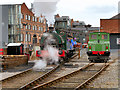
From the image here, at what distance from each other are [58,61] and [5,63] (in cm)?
483

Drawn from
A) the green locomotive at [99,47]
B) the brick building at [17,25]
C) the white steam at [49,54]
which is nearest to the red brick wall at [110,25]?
the brick building at [17,25]

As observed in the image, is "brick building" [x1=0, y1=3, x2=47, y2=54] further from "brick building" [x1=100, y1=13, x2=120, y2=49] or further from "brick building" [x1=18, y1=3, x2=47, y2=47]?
"brick building" [x1=100, y1=13, x2=120, y2=49]

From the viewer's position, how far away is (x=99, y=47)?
733 inches

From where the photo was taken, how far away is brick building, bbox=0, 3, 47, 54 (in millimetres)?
30188

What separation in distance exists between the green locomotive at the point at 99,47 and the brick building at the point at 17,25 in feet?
31.3

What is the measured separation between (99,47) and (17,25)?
24.4 meters

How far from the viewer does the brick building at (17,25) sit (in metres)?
30.2

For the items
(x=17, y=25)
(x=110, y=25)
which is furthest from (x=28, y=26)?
(x=110, y=25)

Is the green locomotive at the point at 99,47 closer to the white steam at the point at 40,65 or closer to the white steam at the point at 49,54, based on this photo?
the white steam at the point at 49,54

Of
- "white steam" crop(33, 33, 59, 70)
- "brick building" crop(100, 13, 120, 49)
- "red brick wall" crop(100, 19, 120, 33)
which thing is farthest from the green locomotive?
"red brick wall" crop(100, 19, 120, 33)

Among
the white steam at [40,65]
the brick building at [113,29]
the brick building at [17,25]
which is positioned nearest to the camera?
the white steam at [40,65]

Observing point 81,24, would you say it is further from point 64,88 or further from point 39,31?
point 64,88

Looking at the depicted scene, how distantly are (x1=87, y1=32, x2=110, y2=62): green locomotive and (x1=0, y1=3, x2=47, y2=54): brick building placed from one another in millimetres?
9544

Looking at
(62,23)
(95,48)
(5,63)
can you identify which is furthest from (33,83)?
(62,23)
